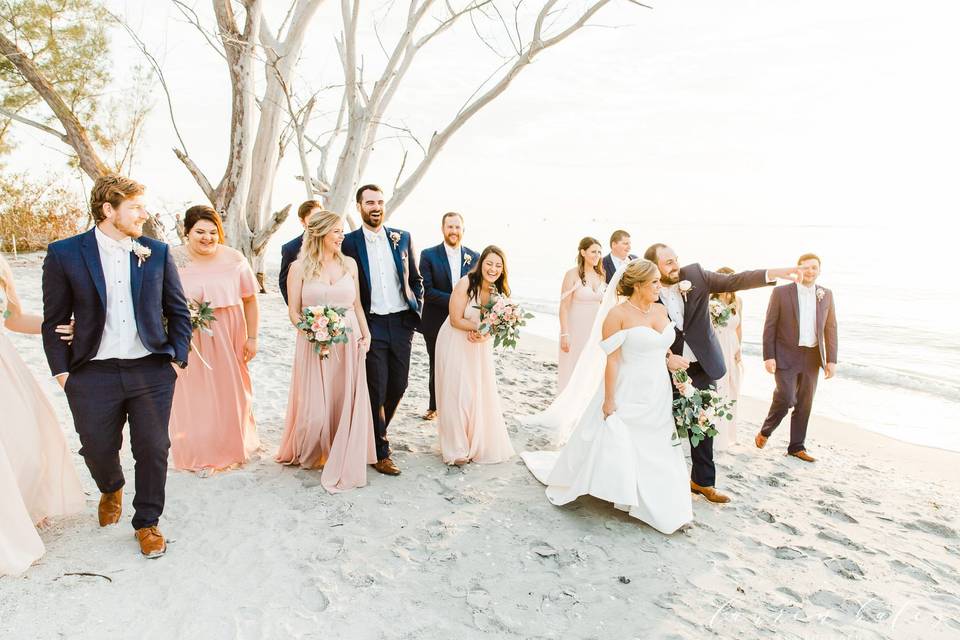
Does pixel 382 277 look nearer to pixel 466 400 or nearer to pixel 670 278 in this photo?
pixel 466 400

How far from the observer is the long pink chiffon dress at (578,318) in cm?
735

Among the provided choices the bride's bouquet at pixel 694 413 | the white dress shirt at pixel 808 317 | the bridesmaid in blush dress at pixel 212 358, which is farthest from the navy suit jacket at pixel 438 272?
the white dress shirt at pixel 808 317

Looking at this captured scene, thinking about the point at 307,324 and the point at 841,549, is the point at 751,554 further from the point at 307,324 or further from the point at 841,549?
the point at 307,324

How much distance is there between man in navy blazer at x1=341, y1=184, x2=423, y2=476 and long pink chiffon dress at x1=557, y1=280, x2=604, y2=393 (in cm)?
266

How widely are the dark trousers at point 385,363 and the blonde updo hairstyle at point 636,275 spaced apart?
1.93 m

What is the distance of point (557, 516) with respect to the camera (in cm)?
456

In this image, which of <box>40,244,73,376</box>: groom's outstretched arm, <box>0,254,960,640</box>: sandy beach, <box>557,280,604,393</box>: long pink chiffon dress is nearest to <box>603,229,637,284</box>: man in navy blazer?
<box>557,280,604,393</box>: long pink chiffon dress

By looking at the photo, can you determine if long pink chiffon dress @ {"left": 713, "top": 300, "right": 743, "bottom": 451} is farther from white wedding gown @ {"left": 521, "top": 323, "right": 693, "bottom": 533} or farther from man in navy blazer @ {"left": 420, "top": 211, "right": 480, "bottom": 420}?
man in navy blazer @ {"left": 420, "top": 211, "right": 480, "bottom": 420}

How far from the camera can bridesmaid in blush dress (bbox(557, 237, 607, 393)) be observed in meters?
7.30

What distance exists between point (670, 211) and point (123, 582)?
117660mm

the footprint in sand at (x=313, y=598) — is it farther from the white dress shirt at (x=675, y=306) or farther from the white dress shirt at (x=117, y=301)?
the white dress shirt at (x=675, y=306)

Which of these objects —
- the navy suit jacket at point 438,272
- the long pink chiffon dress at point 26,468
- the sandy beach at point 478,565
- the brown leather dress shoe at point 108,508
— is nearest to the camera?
the sandy beach at point 478,565

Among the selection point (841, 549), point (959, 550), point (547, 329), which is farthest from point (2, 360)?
point (547, 329)

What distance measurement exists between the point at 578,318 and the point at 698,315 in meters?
2.51
